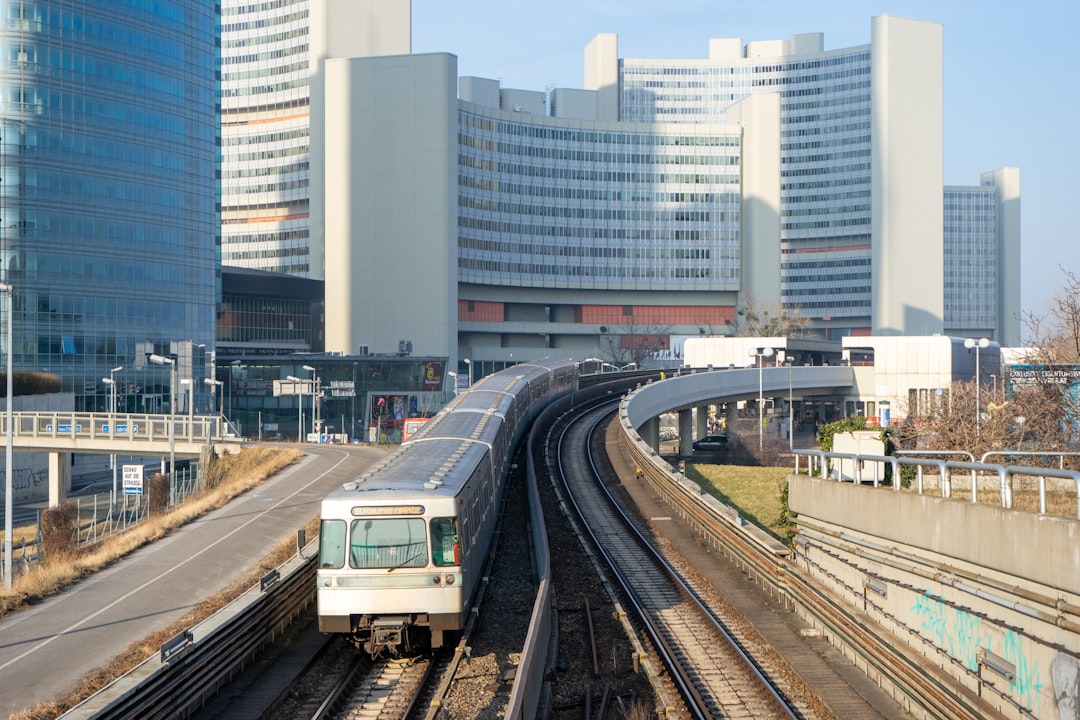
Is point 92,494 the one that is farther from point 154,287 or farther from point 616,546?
point 616,546

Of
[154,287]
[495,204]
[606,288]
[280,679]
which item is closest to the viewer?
[280,679]

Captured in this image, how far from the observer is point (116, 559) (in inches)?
1225

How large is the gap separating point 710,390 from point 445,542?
6552 centimetres

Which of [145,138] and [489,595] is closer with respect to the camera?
[489,595]

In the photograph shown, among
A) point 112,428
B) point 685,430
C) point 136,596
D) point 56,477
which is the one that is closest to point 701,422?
point 685,430

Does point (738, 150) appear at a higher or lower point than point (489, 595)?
higher

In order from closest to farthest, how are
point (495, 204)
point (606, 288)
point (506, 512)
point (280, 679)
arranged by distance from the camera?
point (280, 679)
point (506, 512)
point (495, 204)
point (606, 288)

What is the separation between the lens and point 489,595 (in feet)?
84.9

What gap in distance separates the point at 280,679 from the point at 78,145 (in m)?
85.8

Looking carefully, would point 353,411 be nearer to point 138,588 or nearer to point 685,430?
point 685,430

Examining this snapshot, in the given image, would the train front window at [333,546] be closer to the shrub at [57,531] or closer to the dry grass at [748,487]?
the shrub at [57,531]

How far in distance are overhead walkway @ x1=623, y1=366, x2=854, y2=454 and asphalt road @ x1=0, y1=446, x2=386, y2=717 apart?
28.4 meters

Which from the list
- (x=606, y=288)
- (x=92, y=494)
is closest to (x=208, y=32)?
(x=92, y=494)

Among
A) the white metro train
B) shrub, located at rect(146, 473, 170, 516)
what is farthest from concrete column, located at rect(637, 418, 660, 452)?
the white metro train
